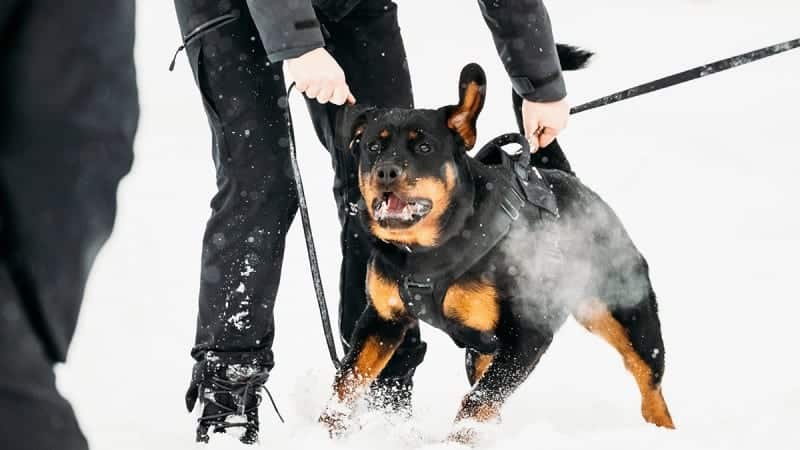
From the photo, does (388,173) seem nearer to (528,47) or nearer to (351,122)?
(351,122)

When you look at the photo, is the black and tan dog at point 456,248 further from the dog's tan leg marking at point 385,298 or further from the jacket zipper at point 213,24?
the jacket zipper at point 213,24

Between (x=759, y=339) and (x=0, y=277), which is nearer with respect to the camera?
(x=0, y=277)

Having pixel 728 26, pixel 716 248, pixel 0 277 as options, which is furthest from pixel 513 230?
pixel 728 26

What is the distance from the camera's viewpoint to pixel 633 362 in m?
3.07

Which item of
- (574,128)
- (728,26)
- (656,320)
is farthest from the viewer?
(728,26)

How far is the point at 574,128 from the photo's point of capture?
7.35 metres

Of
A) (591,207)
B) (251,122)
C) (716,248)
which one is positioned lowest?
(716,248)

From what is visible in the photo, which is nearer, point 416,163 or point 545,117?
point 416,163

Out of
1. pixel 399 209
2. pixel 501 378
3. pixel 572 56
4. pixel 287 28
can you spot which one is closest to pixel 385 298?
pixel 399 209

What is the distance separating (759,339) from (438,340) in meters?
1.17

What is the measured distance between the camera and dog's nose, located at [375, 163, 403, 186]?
100 inches

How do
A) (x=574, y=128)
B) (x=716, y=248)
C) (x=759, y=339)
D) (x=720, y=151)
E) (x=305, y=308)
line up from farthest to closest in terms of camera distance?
(x=574, y=128), (x=720, y=151), (x=716, y=248), (x=305, y=308), (x=759, y=339)

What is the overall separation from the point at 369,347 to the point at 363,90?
0.71 metres

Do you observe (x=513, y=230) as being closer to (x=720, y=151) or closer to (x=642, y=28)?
(x=720, y=151)
